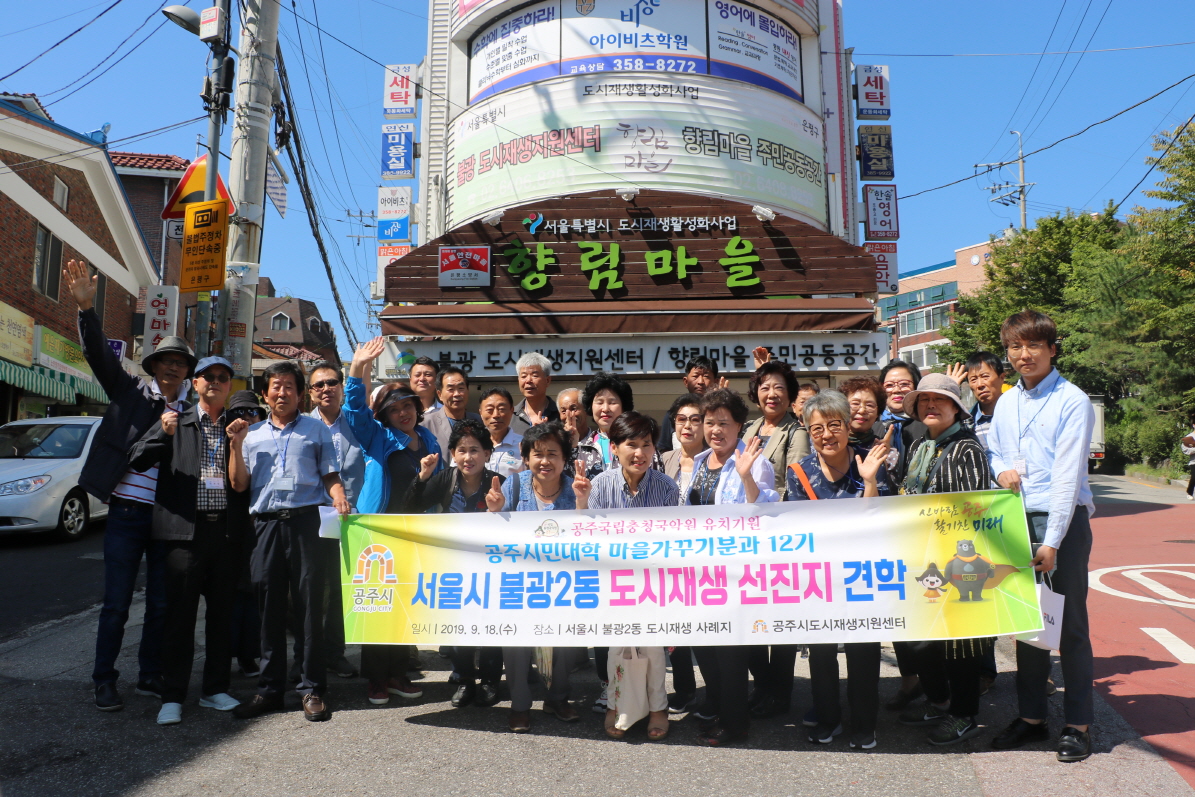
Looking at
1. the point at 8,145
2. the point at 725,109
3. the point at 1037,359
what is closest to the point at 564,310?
the point at 725,109

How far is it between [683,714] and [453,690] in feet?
4.72

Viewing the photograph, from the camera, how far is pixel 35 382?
57.2 ft

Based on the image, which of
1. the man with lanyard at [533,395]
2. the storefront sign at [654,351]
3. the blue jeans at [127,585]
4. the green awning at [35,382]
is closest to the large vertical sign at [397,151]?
the storefront sign at [654,351]

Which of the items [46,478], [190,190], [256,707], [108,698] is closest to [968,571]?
[256,707]

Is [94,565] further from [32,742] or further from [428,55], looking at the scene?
[428,55]

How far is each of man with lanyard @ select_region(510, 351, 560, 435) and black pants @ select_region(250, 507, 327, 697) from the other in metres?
1.93

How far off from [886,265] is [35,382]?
60.4 feet

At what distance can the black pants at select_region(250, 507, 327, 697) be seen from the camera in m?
4.39

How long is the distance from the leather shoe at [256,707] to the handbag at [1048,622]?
12.6 feet

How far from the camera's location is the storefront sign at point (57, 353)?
59.0 feet

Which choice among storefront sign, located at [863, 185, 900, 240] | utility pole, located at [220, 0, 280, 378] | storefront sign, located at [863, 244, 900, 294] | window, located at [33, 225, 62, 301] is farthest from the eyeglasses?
window, located at [33, 225, 62, 301]

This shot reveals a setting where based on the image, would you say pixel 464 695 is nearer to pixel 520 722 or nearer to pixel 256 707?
pixel 520 722

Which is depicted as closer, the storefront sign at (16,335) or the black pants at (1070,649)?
the black pants at (1070,649)

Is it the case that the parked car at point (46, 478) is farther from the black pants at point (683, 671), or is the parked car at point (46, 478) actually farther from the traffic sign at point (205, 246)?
the black pants at point (683, 671)
